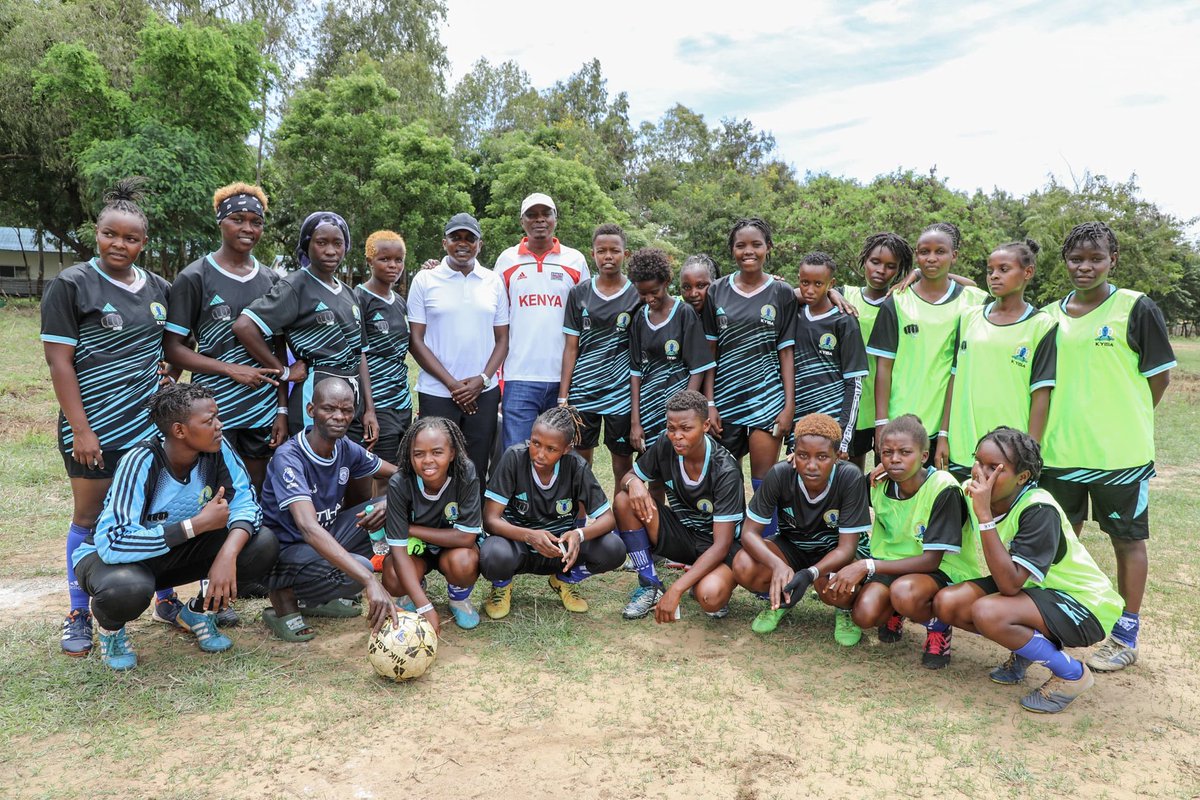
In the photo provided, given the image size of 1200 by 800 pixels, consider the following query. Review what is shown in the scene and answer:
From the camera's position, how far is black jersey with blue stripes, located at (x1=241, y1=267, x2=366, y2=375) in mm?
4422

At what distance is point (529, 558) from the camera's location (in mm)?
4559

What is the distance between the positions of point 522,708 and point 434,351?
2524 mm

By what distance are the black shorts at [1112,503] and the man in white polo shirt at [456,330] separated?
133 inches

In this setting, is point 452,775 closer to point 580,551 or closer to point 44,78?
point 580,551

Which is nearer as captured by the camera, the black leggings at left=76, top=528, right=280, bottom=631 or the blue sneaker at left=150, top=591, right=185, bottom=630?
the black leggings at left=76, top=528, right=280, bottom=631

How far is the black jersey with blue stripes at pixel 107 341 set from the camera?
3830mm

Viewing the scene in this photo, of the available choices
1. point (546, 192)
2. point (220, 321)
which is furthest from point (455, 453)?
point (546, 192)

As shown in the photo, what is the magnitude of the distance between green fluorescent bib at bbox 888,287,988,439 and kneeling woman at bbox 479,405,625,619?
6.24 feet

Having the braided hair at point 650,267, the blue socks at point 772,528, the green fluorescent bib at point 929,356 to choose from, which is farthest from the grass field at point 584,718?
the braided hair at point 650,267

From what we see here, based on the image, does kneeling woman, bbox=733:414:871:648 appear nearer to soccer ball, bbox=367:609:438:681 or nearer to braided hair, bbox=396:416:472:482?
braided hair, bbox=396:416:472:482

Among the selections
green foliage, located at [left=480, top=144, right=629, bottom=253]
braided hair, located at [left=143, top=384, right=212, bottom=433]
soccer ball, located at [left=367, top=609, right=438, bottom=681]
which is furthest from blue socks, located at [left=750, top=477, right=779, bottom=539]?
green foliage, located at [left=480, top=144, right=629, bottom=253]

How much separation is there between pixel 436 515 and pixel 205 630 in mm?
1289

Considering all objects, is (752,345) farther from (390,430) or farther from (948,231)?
(390,430)

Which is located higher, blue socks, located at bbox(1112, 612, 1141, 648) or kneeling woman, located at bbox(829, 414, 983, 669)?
kneeling woman, located at bbox(829, 414, 983, 669)
